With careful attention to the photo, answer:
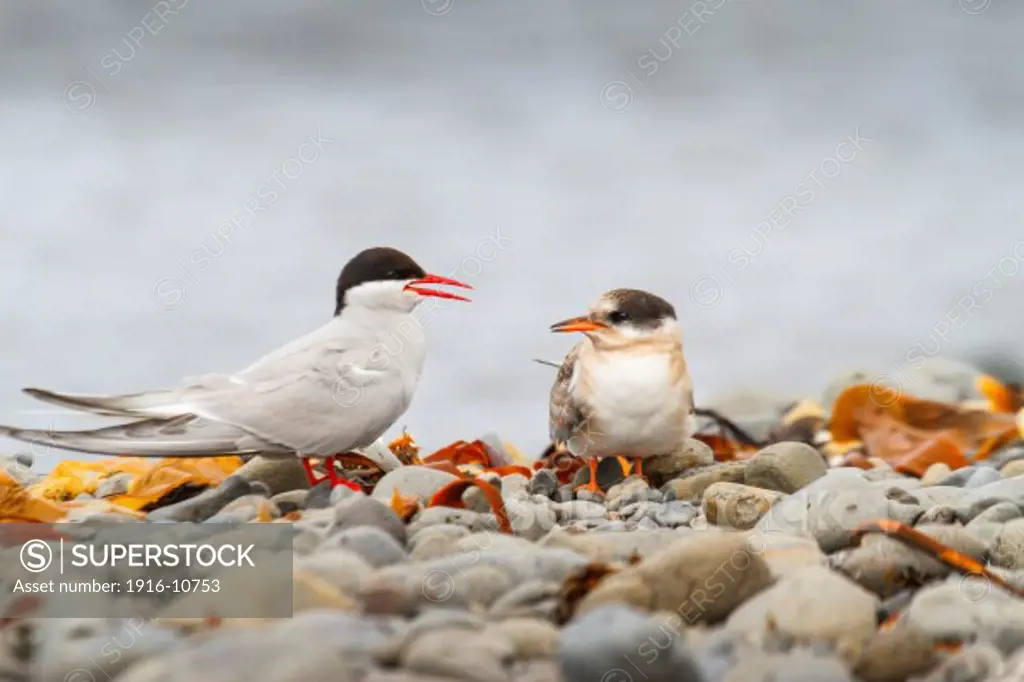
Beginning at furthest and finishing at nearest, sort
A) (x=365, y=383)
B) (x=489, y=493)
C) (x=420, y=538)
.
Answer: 1. (x=365, y=383)
2. (x=489, y=493)
3. (x=420, y=538)

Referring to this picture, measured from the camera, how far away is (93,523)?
13.0 ft

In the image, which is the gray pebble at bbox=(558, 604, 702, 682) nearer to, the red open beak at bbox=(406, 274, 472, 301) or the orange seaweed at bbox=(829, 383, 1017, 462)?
the red open beak at bbox=(406, 274, 472, 301)

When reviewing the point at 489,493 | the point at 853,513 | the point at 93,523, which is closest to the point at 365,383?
the point at 489,493

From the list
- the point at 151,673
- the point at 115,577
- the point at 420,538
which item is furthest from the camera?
the point at 420,538

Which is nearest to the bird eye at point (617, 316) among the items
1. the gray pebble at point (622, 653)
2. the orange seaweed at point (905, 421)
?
the gray pebble at point (622, 653)

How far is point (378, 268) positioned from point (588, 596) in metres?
2.24

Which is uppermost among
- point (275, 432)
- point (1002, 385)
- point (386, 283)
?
point (386, 283)

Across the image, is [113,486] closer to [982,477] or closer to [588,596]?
[588,596]

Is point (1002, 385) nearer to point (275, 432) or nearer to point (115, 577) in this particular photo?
point (275, 432)

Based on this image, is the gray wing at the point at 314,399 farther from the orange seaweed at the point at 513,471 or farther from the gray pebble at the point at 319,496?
the orange seaweed at the point at 513,471

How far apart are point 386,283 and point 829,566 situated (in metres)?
2.15

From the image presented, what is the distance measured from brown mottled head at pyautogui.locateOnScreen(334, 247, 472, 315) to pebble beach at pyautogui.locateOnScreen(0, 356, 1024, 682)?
706mm

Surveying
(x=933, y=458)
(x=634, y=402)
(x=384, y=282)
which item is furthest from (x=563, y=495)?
(x=933, y=458)

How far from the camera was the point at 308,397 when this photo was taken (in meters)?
4.61
